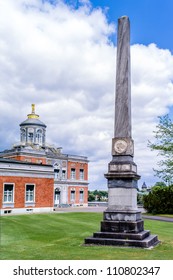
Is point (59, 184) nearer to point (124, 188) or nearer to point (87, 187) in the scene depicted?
point (87, 187)

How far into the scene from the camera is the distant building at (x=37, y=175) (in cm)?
3123

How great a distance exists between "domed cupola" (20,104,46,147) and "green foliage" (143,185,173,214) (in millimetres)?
24078

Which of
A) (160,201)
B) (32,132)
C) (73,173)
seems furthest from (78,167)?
(160,201)

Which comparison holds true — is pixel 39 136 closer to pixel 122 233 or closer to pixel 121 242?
pixel 122 233

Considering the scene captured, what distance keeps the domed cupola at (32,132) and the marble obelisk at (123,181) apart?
4179 cm

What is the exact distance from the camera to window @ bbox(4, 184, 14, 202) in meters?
30.9

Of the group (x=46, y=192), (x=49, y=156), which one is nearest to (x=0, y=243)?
(x=46, y=192)

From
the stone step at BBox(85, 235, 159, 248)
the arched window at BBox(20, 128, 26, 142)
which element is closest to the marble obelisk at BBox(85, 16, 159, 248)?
the stone step at BBox(85, 235, 159, 248)

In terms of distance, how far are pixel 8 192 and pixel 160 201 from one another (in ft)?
48.8

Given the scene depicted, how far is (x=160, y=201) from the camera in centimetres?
3378

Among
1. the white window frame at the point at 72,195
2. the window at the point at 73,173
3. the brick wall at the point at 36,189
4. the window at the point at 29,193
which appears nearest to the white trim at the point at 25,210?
the brick wall at the point at 36,189

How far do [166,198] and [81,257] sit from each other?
26.8 m

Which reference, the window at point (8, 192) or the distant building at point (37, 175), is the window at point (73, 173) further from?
the window at point (8, 192)

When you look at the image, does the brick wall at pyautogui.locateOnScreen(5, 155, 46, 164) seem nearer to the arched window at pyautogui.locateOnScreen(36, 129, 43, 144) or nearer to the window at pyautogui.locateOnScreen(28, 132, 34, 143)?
the arched window at pyautogui.locateOnScreen(36, 129, 43, 144)
